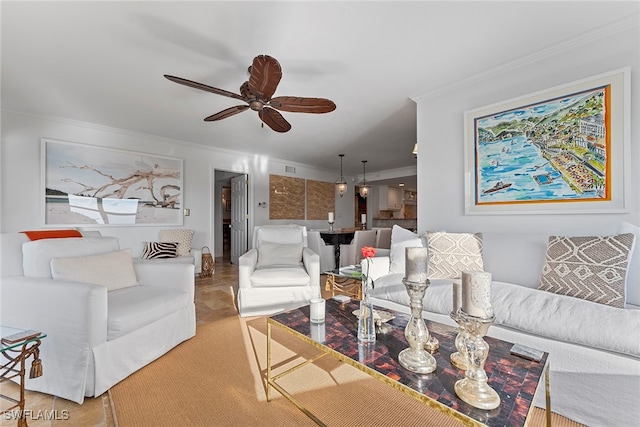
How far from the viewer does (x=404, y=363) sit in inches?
39.2

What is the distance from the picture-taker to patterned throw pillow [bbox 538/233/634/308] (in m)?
1.43

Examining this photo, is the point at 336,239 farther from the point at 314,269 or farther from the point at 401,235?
the point at 401,235

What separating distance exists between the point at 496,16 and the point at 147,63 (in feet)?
8.96

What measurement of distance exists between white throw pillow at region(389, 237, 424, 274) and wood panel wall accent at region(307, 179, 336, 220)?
4354 millimetres

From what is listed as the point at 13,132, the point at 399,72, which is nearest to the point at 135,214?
the point at 13,132

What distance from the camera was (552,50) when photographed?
2.04 meters

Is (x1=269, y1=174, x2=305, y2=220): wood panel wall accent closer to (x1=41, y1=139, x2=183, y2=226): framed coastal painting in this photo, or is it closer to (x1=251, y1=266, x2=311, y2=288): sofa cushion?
(x1=41, y1=139, x2=183, y2=226): framed coastal painting

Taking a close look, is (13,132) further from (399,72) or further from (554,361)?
(554,361)

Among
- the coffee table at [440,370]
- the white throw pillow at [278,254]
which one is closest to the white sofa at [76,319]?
the coffee table at [440,370]

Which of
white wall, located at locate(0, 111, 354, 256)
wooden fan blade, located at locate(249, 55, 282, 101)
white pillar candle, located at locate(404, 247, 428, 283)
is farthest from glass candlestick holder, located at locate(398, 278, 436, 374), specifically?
white wall, located at locate(0, 111, 354, 256)

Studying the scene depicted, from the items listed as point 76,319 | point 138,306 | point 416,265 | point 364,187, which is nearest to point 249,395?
point 138,306

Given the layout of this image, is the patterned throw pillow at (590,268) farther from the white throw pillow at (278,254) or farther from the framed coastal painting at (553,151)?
the white throw pillow at (278,254)

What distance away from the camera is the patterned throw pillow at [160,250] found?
12.6ft

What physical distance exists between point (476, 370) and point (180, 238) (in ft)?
14.3
